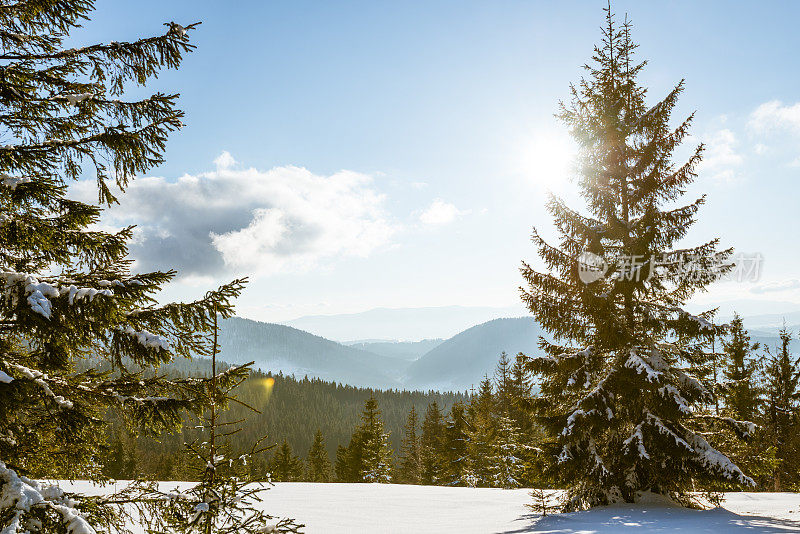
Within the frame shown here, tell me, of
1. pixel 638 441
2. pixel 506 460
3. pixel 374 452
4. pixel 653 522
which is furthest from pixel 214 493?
pixel 374 452

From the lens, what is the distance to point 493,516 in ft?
37.8

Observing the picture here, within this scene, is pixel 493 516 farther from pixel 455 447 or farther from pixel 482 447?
pixel 455 447

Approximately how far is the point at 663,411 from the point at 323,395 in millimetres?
168621

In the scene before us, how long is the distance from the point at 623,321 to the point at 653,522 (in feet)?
16.5

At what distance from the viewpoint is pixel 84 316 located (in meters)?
3.90

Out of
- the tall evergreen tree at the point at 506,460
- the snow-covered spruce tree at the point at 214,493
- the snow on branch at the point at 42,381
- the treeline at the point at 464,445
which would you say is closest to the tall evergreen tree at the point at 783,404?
the treeline at the point at 464,445

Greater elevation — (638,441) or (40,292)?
(40,292)

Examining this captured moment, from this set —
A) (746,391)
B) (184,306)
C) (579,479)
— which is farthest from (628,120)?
(746,391)

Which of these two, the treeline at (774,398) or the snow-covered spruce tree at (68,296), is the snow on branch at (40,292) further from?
the treeline at (774,398)

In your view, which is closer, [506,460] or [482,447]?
[506,460]

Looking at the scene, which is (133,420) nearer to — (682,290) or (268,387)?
(682,290)

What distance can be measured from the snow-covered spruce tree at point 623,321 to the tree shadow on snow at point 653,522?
850mm

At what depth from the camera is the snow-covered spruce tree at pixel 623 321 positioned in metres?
11.3

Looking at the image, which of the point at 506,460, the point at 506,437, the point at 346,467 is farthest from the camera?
the point at 346,467
